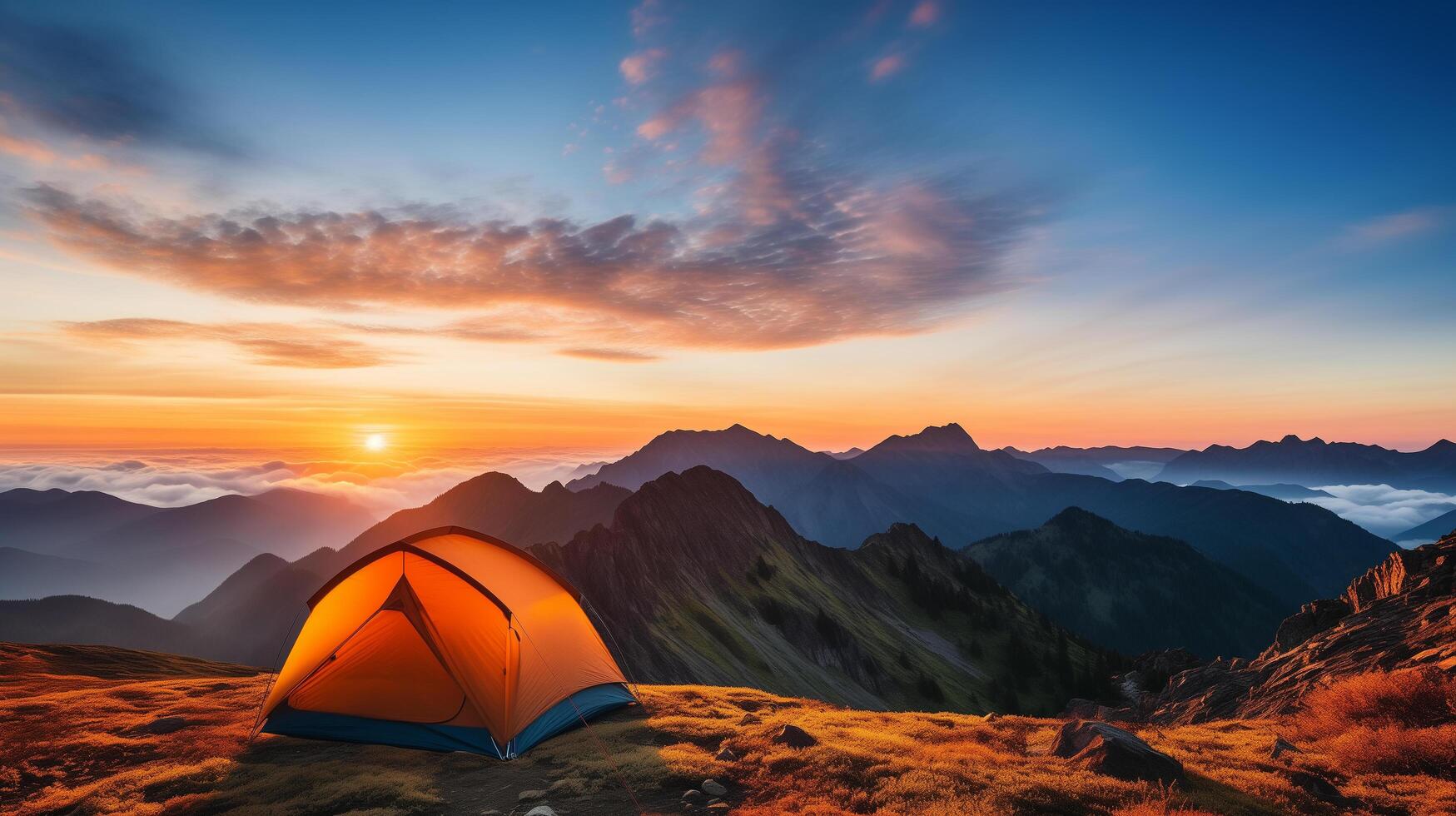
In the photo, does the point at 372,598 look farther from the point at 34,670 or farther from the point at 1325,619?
the point at 1325,619

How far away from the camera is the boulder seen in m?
11.5

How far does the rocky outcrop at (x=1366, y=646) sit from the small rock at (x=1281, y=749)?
228 inches

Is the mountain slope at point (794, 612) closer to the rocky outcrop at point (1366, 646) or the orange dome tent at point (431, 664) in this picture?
the rocky outcrop at point (1366, 646)

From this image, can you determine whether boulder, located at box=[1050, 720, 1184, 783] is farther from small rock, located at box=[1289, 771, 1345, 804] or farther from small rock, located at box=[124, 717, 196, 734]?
small rock, located at box=[124, 717, 196, 734]

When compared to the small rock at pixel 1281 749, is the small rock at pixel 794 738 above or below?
above

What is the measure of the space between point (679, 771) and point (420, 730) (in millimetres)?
7075

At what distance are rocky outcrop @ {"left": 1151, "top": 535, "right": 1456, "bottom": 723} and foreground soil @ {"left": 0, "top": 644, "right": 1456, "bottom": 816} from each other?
846cm

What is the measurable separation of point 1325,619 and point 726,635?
193ft

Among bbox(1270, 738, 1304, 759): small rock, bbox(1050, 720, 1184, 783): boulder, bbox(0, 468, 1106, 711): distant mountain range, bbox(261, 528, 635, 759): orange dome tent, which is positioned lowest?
bbox(0, 468, 1106, 711): distant mountain range

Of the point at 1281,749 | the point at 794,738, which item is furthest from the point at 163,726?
the point at 1281,749

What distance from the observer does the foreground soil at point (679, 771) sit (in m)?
10.6

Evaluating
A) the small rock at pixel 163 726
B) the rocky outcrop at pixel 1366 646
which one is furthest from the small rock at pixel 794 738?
the small rock at pixel 163 726

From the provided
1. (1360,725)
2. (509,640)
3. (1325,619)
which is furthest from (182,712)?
(1325,619)

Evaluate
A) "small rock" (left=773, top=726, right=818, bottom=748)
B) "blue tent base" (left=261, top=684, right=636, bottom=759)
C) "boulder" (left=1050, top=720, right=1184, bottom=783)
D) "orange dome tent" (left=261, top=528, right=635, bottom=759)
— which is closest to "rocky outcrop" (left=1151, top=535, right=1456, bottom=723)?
"boulder" (left=1050, top=720, right=1184, bottom=783)
